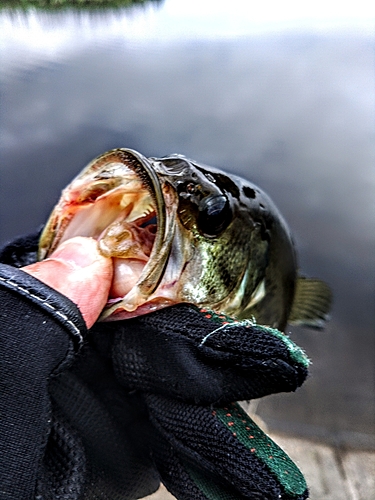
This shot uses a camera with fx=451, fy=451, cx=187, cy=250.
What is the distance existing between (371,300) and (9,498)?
4016 mm

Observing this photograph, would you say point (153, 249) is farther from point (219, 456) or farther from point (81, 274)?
point (219, 456)

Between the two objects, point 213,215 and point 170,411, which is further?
point 213,215

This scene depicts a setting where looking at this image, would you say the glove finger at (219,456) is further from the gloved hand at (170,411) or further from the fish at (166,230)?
the fish at (166,230)

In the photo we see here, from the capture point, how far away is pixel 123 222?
1175mm

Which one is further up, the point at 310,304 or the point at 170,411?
the point at 170,411

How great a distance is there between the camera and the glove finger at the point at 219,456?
2.91 feet

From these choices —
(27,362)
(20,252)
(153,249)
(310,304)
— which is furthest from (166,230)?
(310,304)

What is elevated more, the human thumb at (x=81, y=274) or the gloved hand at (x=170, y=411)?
the human thumb at (x=81, y=274)

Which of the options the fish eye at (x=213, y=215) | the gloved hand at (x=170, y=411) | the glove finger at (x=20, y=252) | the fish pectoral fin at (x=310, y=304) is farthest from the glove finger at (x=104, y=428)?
the fish pectoral fin at (x=310, y=304)

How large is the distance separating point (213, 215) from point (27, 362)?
0.59 m

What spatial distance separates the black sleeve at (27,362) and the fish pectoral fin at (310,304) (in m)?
1.26

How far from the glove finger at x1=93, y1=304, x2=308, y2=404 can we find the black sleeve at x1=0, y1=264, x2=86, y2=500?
0.23 m

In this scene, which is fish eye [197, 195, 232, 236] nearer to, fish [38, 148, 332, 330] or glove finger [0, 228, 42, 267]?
fish [38, 148, 332, 330]

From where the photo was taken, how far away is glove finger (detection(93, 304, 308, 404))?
3.05ft
